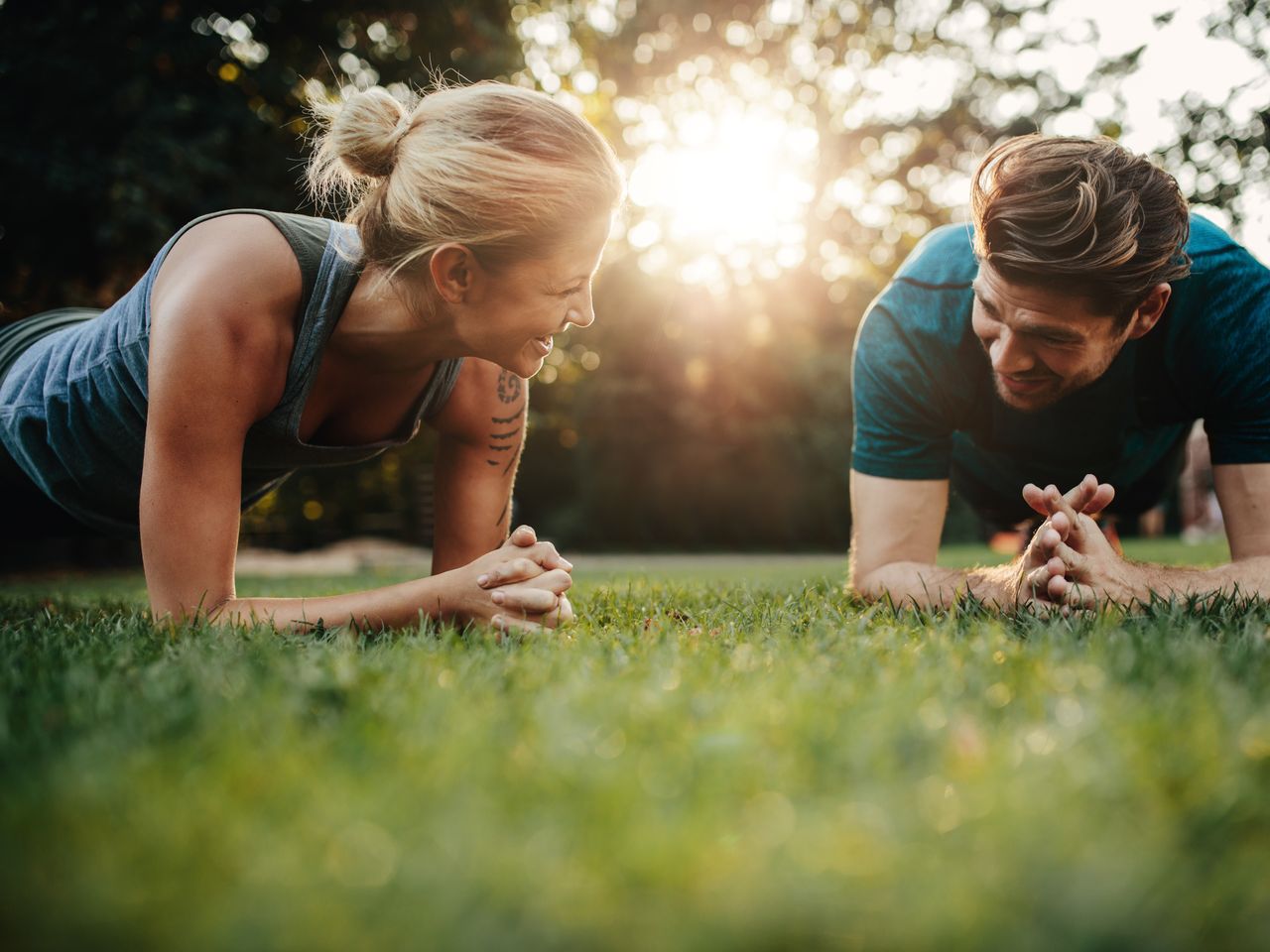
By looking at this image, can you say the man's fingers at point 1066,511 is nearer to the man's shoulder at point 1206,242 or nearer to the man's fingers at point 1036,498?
the man's fingers at point 1036,498

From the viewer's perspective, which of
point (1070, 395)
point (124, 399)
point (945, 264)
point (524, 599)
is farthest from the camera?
point (945, 264)

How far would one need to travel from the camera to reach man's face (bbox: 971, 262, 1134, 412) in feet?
9.93

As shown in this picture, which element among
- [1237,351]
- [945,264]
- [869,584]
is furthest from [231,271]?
[1237,351]

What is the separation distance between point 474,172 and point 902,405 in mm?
1899

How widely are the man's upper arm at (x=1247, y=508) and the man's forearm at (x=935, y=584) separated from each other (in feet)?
2.70

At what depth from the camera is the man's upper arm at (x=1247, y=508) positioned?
10.3 ft

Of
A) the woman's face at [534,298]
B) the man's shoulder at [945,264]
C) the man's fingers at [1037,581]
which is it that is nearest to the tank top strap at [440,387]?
the woman's face at [534,298]

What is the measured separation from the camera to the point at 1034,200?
3000 mm

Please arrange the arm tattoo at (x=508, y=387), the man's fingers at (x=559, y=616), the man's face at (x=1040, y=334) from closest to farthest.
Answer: the man's fingers at (x=559, y=616) → the man's face at (x=1040, y=334) → the arm tattoo at (x=508, y=387)

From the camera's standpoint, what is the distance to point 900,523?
3.58 meters

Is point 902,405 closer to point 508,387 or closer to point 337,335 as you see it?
point 508,387

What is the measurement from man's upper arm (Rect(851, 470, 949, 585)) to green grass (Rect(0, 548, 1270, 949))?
1565 millimetres

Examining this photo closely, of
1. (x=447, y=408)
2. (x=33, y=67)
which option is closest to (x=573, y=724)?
(x=447, y=408)

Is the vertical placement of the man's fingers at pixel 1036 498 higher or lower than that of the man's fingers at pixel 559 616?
higher
